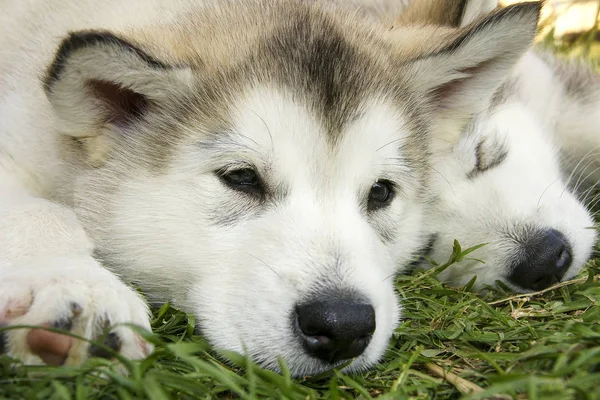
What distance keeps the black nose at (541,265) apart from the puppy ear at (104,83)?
1791mm

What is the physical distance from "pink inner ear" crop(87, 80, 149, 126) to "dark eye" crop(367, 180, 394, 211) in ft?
3.49

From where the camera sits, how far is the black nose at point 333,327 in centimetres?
231

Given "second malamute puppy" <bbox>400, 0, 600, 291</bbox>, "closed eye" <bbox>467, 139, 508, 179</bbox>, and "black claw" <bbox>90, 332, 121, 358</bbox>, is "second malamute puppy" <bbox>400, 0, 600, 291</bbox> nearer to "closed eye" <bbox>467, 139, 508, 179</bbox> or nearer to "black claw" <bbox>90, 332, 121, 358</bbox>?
"closed eye" <bbox>467, 139, 508, 179</bbox>

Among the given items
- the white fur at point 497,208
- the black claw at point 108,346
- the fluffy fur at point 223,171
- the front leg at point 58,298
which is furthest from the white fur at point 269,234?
the white fur at point 497,208

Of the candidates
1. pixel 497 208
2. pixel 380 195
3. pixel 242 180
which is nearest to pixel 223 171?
pixel 242 180

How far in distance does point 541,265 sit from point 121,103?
6.83ft

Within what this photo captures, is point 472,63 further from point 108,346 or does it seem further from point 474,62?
point 108,346

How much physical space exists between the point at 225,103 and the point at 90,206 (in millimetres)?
749

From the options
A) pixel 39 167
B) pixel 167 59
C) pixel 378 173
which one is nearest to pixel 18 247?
pixel 39 167

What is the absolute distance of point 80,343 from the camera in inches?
86.3

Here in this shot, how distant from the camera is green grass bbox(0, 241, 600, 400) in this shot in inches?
80.6

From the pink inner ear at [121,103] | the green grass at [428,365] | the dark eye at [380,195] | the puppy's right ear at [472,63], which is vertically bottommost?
the green grass at [428,365]

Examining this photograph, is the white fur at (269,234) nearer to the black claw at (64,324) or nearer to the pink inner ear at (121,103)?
the pink inner ear at (121,103)

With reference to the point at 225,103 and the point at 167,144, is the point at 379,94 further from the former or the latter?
the point at 167,144
